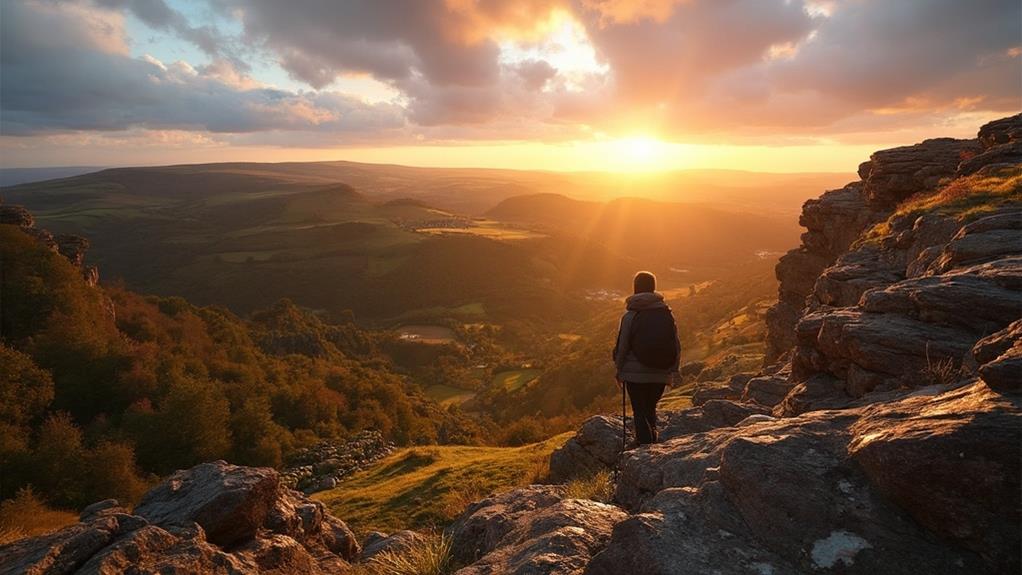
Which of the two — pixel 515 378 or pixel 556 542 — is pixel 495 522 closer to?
pixel 556 542

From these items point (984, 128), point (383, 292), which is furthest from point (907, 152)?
point (383, 292)

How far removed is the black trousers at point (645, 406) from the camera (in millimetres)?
11492

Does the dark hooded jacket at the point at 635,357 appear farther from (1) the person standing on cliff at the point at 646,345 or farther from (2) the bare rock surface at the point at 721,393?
(2) the bare rock surface at the point at 721,393

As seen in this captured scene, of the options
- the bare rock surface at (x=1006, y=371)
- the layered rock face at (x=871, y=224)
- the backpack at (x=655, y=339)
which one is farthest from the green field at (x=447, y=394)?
the bare rock surface at (x=1006, y=371)

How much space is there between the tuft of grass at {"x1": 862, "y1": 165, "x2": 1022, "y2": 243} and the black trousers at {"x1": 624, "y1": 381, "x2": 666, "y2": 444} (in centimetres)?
1253

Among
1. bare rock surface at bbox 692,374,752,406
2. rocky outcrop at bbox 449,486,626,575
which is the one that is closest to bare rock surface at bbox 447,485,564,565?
rocky outcrop at bbox 449,486,626,575

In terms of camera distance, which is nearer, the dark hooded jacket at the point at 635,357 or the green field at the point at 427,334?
the dark hooded jacket at the point at 635,357

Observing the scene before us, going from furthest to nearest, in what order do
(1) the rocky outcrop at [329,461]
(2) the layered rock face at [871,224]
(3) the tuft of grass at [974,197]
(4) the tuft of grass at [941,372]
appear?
(1) the rocky outcrop at [329,461] < (2) the layered rock face at [871,224] < (3) the tuft of grass at [974,197] < (4) the tuft of grass at [941,372]

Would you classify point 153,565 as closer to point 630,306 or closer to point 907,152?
point 630,306

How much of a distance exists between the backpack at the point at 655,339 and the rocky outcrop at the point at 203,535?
8.44m

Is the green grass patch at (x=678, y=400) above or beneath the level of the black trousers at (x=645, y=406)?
beneath

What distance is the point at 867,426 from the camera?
704 cm

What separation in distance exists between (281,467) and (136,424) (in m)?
11.1

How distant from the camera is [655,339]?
35.7 feet
